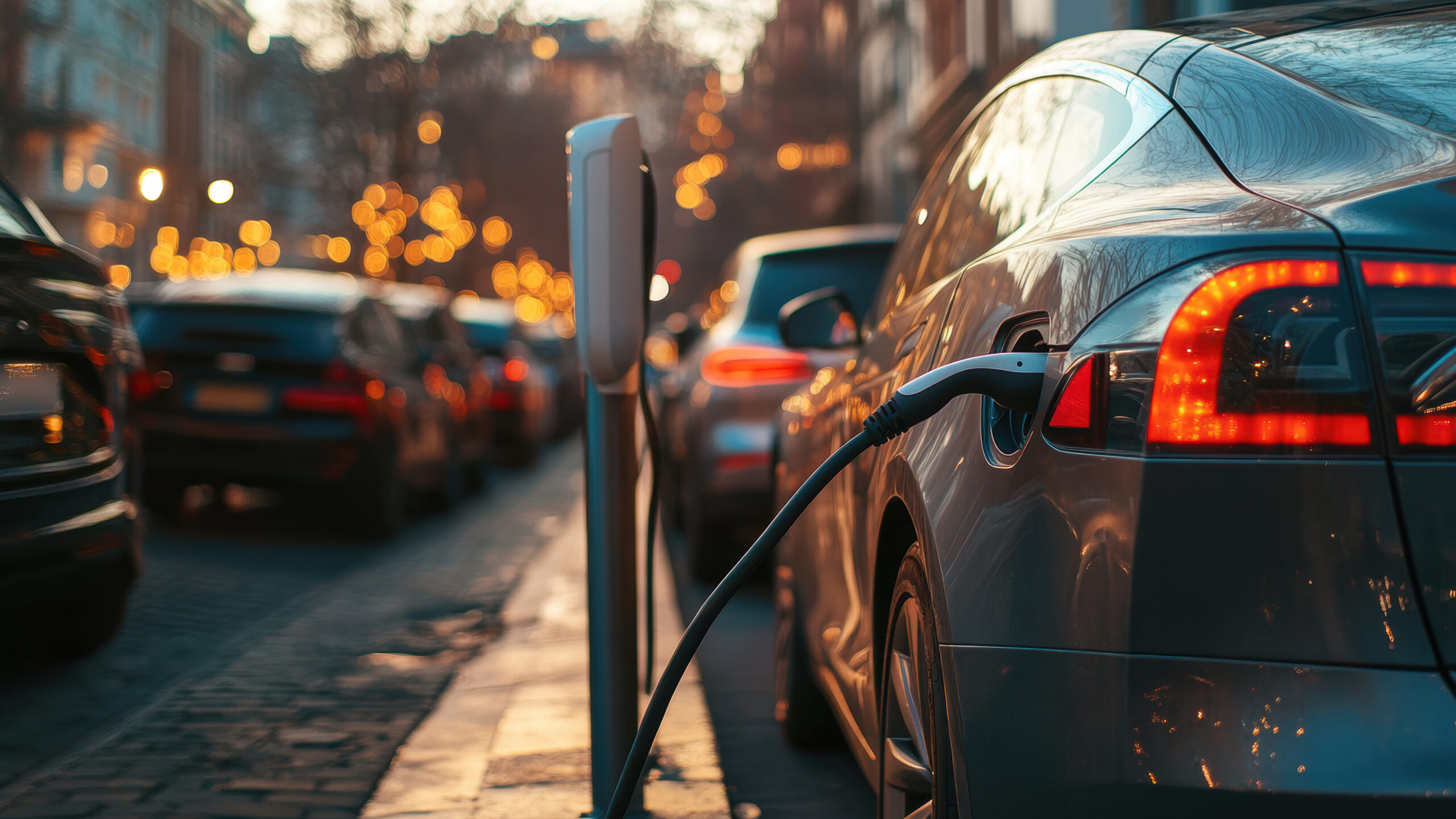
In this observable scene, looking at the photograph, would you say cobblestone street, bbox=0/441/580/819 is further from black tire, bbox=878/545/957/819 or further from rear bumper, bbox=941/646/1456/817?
rear bumper, bbox=941/646/1456/817

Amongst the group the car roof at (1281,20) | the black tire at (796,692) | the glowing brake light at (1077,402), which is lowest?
the black tire at (796,692)

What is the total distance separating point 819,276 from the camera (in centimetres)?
734

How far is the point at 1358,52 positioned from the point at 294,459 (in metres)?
7.35

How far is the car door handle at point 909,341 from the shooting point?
2.65 meters

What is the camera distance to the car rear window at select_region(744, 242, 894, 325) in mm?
7289

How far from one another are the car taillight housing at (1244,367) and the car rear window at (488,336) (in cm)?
1470

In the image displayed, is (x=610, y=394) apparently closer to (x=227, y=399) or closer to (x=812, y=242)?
(x=812, y=242)

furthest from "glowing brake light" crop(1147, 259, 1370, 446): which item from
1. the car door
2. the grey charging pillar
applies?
the grey charging pillar

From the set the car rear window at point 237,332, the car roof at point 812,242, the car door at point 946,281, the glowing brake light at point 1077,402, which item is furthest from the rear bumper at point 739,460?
the glowing brake light at point 1077,402

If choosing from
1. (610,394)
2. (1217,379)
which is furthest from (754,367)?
(1217,379)

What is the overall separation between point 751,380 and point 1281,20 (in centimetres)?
481

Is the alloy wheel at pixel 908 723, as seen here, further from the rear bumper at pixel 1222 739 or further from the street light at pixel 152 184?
the street light at pixel 152 184

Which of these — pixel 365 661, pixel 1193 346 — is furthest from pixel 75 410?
pixel 1193 346

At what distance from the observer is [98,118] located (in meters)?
37.0
